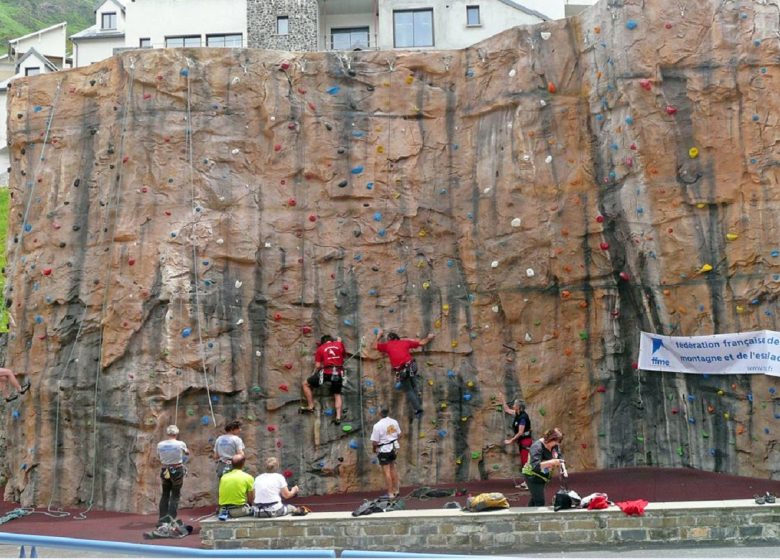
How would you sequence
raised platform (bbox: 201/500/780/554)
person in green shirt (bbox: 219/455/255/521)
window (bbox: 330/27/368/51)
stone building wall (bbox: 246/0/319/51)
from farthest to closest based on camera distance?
window (bbox: 330/27/368/51)
stone building wall (bbox: 246/0/319/51)
person in green shirt (bbox: 219/455/255/521)
raised platform (bbox: 201/500/780/554)

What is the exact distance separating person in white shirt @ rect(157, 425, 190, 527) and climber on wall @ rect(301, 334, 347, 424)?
3.17 metres

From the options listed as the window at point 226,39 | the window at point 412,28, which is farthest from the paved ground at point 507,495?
the window at point 226,39

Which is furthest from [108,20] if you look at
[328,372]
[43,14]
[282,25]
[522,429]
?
[43,14]

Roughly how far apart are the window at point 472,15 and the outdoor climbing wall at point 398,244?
13468 mm

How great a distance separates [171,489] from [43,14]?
102m

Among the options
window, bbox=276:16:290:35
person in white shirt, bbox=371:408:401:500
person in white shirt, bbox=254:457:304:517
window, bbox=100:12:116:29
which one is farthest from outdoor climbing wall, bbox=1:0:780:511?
window, bbox=100:12:116:29

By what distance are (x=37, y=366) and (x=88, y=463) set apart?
220cm

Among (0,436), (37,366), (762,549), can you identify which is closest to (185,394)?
(37,366)

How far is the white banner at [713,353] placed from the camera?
45.9 ft

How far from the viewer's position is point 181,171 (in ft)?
53.8

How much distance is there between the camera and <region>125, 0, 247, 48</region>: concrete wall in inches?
1256

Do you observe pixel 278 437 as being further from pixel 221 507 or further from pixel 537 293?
pixel 537 293

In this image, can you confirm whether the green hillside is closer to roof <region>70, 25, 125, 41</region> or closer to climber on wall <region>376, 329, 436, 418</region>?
roof <region>70, 25, 125, 41</region>

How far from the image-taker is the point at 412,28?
29859 mm
